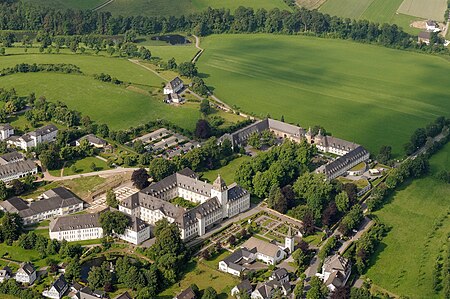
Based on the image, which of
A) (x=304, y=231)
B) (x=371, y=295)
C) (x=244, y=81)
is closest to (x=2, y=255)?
(x=304, y=231)

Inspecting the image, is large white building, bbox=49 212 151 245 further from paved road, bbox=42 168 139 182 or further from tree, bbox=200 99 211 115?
tree, bbox=200 99 211 115

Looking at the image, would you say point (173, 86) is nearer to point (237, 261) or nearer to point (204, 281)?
point (237, 261)

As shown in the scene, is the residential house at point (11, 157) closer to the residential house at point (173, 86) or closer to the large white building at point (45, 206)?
the large white building at point (45, 206)

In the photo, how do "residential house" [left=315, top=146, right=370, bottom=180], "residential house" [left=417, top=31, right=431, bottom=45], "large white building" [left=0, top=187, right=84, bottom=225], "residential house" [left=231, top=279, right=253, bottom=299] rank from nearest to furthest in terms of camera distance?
"residential house" [left=231, top=279, right=253, bottom=299] < "large white building" [left=0, top=187, right=84, bottom=225] < "residential house" [left=315, top=146, right=370, bottom=180] < "residential house" [left=417, top=31, right=431, bottom=45]

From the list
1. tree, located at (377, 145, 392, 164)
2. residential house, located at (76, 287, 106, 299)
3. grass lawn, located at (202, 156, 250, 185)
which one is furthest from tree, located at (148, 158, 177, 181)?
tree, located at (377, 145, 392, 164)

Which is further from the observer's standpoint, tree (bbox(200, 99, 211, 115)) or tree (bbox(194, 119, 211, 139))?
tree (bbox(200, 99, 211, 115))
